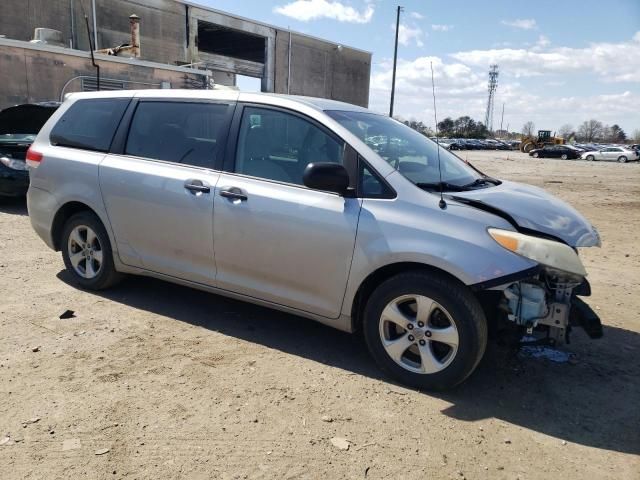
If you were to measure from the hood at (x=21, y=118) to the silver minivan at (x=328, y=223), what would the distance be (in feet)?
18.2

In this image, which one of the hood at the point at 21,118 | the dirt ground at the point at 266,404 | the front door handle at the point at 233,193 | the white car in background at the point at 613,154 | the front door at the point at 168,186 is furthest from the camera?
the white car in background at the point at 613,154

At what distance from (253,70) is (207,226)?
39207 millimetres

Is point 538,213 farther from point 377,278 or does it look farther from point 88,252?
point 88,252

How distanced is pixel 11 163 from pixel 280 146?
23.1ft

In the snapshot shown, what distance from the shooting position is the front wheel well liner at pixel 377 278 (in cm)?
329

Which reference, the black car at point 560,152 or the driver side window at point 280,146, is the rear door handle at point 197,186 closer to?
the driver side window at point 280,146

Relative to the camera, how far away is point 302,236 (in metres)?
3.59

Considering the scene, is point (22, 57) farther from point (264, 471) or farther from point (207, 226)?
point (264, 471)

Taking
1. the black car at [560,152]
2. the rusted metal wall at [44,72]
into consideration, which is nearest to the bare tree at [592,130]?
the black car at [560,152]

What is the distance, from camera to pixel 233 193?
3.87 metres

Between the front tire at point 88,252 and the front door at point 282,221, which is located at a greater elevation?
the front door at point 282,221

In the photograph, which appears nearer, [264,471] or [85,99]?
[264,471]

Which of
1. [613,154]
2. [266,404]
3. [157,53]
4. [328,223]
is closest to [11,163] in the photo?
[328,223]

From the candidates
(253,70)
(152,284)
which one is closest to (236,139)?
(152,284)
